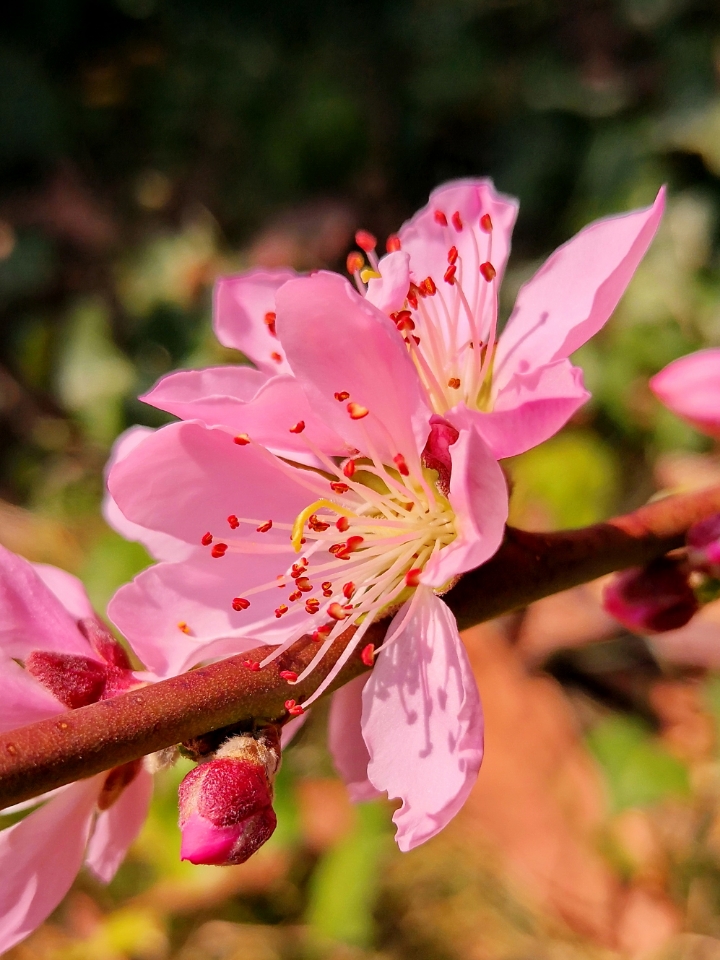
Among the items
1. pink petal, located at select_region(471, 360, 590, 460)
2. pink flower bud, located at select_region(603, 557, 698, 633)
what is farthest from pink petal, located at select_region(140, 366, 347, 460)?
pink flower bud, located at select_region(603, 557, 698, 633)

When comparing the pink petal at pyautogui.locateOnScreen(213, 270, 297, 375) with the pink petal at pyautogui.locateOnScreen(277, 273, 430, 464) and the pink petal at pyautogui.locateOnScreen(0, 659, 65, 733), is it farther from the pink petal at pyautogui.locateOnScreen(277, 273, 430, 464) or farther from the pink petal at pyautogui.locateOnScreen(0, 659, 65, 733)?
the pink petal at pyautogui.locateOnScreen(0, 659, 65, 733)

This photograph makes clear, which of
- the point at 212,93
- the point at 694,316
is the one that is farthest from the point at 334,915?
the point at 212,93

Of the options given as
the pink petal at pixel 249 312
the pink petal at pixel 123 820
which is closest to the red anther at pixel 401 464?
the pink petal at pixel 249 312

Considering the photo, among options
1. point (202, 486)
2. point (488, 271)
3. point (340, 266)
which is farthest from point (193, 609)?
point (340, 266)

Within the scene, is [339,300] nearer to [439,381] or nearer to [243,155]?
[439,381]

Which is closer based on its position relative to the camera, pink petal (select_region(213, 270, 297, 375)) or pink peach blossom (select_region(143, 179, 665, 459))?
pink peach blossom (select_region(143, 179, 665, 459))

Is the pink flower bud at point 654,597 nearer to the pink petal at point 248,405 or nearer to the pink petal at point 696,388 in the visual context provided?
the pink petal at point 696,388
